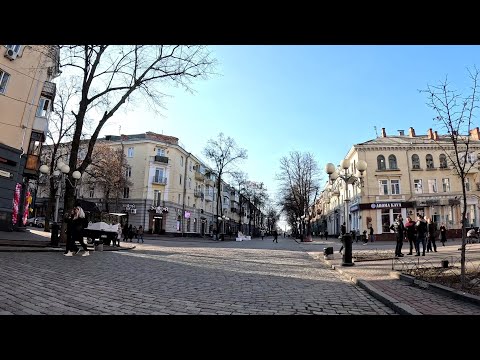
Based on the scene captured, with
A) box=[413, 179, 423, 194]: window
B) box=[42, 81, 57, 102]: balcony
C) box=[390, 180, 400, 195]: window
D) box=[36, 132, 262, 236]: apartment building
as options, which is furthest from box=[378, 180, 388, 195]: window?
box=[42, 81, 57, 102]: balcony

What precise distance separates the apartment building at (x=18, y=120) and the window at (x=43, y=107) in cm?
28

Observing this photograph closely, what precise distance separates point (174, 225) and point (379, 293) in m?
46.4

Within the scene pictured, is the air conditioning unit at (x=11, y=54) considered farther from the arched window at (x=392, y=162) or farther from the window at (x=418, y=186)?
the window at (x=418, y=186)

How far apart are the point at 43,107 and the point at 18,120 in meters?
5.04

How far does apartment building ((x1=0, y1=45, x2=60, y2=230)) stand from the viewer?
64.8ft

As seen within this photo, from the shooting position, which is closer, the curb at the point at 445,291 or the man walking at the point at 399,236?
the curb at the point at 445,291

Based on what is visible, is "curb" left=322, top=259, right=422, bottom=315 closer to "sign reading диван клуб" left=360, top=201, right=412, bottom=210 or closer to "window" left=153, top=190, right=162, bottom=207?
"sign reading диван клуб" left=360, top=201, right=412, bottom=210

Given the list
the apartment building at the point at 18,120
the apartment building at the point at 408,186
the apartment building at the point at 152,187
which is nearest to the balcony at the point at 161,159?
the apartment building at the point at 152,187

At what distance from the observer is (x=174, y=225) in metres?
50.7

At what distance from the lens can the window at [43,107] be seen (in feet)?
79.9

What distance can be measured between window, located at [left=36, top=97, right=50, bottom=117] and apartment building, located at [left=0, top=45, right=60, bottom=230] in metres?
0.28

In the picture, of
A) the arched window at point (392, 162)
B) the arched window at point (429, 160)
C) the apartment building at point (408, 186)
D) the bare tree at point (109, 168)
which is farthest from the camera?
the arched window at point (392, 162)
